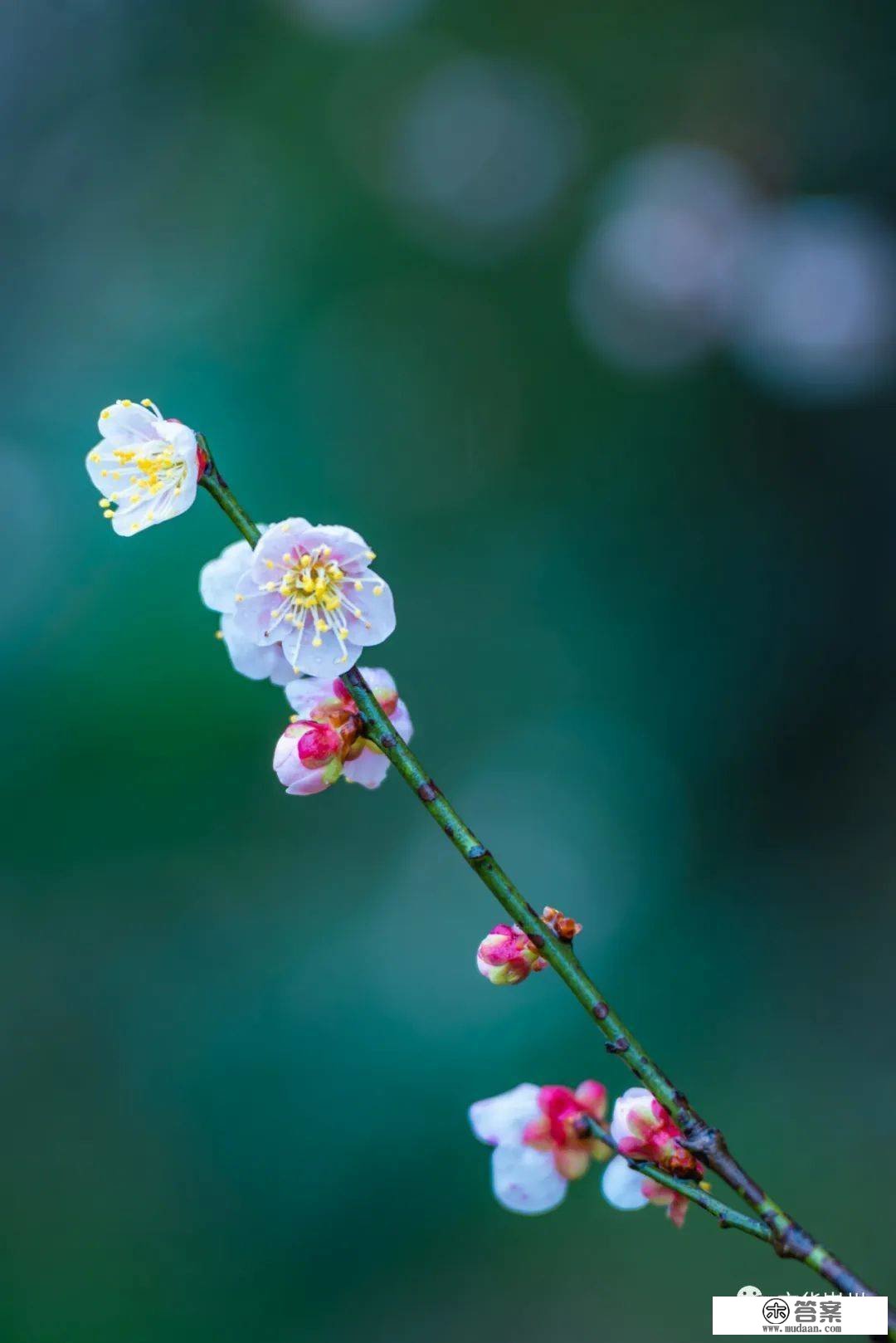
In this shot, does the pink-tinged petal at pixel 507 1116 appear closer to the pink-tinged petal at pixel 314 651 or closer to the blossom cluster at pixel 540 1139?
the blossom cluster at pixel 540 1139

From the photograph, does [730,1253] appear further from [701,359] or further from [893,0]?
[893,0]

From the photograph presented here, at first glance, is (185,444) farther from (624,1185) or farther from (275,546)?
(624,1185)

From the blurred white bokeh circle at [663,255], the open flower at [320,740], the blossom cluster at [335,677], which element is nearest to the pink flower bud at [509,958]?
the blossom cluster at [335,677]

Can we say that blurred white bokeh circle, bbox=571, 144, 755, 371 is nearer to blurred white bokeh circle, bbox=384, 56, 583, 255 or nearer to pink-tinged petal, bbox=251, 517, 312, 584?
blurred white bokeh circle, bbox=384, 56, 583, 255

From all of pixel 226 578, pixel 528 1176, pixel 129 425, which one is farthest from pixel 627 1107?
pixel 129 425

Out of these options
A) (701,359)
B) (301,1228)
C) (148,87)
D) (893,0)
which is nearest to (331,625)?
(301,1228)
